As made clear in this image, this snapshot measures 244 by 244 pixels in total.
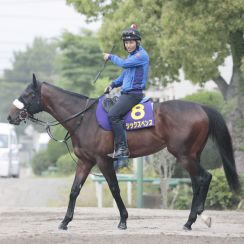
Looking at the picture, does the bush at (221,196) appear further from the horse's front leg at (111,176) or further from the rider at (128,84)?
the rider at (128,84)

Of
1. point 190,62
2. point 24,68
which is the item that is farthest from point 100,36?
point 24,68

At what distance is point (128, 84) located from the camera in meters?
12.3

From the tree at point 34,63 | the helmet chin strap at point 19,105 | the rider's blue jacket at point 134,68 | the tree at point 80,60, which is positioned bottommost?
the helmet chin strap at point 19,105

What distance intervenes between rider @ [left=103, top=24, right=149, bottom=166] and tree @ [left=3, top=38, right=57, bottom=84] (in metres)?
113

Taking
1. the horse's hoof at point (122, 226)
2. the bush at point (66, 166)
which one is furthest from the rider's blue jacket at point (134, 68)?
the bush at point (66, 166)

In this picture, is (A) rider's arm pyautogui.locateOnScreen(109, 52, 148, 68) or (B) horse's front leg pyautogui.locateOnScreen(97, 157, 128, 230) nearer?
(A) rider's arm pyautogui.locateOnScreen(109, 52, 148, 68)

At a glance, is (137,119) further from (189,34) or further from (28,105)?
(189,34)

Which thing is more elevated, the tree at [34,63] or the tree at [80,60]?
the tree at [34,63]

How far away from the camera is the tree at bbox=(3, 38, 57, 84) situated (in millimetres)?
129000

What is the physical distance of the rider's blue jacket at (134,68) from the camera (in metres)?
12.1

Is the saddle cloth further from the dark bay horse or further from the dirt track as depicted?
the dirt track

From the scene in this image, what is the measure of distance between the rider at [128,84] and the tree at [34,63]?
4437 inches

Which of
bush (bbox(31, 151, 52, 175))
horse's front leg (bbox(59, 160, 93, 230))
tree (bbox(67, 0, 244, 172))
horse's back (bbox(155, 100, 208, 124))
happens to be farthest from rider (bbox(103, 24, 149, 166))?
bush (bbox(31, 151, 52, 175))

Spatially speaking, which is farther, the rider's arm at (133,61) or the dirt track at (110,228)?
the rider's arm at (133,61)
